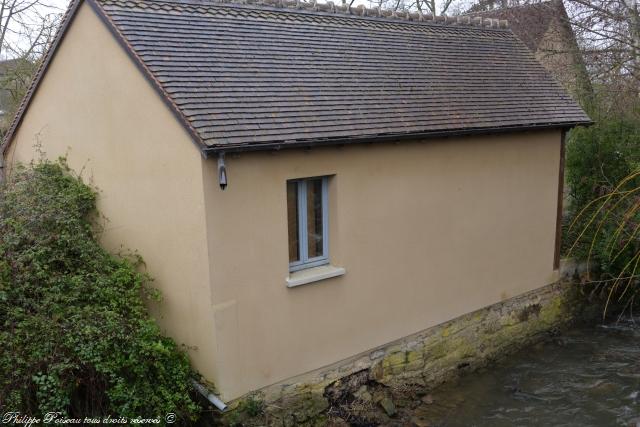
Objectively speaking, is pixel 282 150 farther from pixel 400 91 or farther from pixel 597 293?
pixel 597 293

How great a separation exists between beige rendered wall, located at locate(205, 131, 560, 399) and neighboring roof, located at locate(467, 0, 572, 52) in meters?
7.33

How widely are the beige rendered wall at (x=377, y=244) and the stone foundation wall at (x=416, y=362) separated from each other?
0.20 m

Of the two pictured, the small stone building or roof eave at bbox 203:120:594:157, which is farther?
the small stone building

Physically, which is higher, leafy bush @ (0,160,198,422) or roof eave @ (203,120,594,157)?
roof eave @ (203,120,594,157)

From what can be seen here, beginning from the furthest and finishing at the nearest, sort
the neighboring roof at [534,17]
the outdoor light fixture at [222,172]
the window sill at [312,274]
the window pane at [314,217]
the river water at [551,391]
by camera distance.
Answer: the neighboring roof at [534,17] → the river water at [551,391] → the window pane at [314,217] → the window sill at [312,274] → the outdoor light fixture at [222,172]

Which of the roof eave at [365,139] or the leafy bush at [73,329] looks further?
the roof eave at [365,139]

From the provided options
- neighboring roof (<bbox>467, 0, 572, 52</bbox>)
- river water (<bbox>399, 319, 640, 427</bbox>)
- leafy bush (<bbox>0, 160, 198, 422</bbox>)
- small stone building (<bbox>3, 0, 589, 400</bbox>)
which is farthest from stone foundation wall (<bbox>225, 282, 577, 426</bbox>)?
neighboring roof (<bbox>467, 0, 572, 52</bbox>)

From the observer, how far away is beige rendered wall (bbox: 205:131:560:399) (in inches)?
299

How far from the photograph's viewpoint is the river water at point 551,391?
9375 millimetres

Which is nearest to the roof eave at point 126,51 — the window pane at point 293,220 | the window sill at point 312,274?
the window pane at point 293,220

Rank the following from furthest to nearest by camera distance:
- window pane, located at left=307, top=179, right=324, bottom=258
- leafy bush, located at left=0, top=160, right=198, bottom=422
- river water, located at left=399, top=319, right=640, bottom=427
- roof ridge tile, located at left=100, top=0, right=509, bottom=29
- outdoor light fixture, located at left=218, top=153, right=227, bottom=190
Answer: river water, located at left=399, top=319, right=640, bottom=427, roof ridge tile, located at left=100, top=0, right=509, bottom=29, window pane, located at left=307, top=179, right=324, bottom=258, outdoor light fixture, located at left=218, top=153, right=227, bottom=190, leafy bush, located at left=0, top=160, right=198, bottom=422

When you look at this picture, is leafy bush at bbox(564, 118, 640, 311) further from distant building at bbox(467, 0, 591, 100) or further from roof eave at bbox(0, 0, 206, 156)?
roof eave at bbox(0, 0, 206, 156)

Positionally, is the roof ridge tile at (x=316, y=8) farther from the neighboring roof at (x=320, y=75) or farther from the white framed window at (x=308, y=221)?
the white framed window at (x=308, y=221)

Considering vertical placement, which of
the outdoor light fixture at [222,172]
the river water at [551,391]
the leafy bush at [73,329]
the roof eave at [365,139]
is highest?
the roof eave at [365,139]
